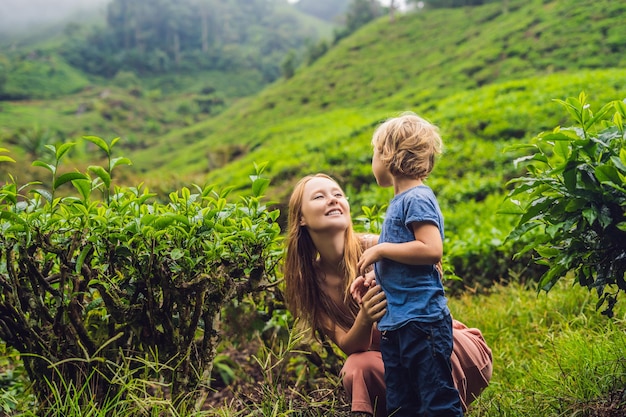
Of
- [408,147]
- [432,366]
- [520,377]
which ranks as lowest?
[520,377]

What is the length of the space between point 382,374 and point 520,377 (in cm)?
103

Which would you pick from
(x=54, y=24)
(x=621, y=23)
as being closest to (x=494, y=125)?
(x=621, y=23)

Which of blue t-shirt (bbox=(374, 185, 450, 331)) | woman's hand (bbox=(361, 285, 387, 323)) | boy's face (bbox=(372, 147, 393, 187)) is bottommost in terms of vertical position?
woman's hand (bbox=(361, 285, 387, 323))

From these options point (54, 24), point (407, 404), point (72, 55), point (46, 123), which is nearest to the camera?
point (407, 404)

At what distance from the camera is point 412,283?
1.87 metres

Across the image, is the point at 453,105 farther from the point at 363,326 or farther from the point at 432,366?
the point at 432,366

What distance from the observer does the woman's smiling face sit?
219cm

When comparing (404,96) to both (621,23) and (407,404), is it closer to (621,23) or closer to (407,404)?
(621,23)

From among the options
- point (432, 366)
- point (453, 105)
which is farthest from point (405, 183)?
point (453, 105)

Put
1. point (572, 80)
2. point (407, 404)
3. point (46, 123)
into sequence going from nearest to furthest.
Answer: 1. point (407, 404)
2. point (572, 80)
3. point (46, 123)

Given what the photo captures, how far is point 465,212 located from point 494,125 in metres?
4.01

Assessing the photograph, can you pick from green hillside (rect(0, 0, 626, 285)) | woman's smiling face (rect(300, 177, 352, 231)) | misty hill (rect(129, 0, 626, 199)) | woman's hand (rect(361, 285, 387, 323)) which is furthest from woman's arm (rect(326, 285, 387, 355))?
green hillside (rect(0, 0, 626, 285))

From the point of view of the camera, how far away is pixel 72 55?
74312mm

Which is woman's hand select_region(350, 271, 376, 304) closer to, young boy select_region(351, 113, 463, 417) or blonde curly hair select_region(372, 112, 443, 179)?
young boy select_region(351, 113, 463, 417)
